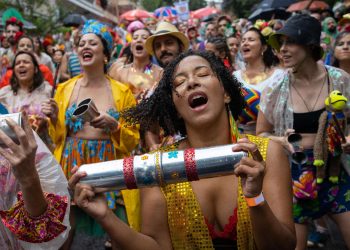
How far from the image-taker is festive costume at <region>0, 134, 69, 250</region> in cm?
230

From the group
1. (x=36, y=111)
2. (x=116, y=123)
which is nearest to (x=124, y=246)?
(x=116, y=123)

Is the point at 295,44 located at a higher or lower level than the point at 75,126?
higher

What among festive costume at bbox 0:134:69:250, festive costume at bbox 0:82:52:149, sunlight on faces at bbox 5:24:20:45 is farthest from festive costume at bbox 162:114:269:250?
sunlight on faces at bbox 5:24:20:45

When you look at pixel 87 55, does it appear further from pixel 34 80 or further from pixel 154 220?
pixel 154 220

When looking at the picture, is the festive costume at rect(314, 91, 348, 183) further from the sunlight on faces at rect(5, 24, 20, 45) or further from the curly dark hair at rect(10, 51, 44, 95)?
the sunlight on faces at rect(5, 24, 20, 45)

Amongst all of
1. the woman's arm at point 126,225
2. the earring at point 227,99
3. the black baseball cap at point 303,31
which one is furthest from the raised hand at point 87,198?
the black baseball cap at point 303,31

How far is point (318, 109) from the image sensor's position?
3.87 metres

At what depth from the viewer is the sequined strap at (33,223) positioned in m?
2.29

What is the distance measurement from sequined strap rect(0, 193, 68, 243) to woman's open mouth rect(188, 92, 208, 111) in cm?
79

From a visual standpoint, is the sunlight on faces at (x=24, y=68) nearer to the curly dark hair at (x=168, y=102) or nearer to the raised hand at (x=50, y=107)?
the raised hand at (x=50, y=107)

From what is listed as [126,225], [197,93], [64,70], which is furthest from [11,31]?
[126,225]

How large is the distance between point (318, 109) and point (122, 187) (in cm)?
219

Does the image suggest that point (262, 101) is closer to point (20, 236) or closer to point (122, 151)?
point (122, 151)

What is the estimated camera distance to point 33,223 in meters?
2.29
